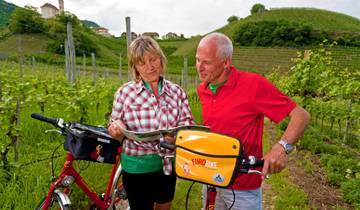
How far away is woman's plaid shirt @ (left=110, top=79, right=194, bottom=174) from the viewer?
238 centimetres

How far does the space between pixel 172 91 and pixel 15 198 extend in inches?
79.6

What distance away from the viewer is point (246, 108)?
7.12 ft

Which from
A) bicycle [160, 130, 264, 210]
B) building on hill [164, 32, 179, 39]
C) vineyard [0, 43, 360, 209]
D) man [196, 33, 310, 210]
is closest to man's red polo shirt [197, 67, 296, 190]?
man [196, 33, 310, 210]

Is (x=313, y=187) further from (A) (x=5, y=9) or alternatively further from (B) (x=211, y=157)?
(A) (x=5, y=9)

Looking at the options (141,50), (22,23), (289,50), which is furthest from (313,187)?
(289,50)

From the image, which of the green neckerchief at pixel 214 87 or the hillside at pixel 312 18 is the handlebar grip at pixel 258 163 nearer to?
the green neckerchief at pixel 214 87

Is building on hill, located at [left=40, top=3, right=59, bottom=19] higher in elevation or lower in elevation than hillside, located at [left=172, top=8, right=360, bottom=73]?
higher

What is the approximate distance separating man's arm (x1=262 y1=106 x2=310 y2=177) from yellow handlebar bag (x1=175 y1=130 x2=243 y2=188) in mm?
287

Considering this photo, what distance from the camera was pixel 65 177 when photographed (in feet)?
9.21

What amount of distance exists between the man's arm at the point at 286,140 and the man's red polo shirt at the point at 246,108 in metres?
0.08

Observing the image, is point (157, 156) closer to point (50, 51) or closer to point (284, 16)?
point (50, 51)

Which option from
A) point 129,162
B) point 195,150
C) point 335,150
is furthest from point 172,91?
point 335,150

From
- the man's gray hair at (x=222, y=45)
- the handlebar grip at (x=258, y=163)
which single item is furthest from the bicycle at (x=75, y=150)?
the handlebar grip at (x=258, y=163)

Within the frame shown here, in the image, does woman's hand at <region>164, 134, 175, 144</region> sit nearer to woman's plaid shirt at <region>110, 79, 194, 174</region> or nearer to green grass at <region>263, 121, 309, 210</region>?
woman's plaid shirt at <region>110, 79, 194, 174</region>
